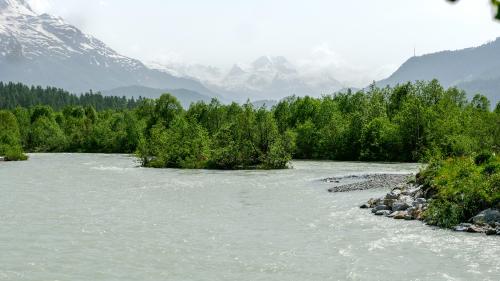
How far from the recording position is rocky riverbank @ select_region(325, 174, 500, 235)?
30.6 m

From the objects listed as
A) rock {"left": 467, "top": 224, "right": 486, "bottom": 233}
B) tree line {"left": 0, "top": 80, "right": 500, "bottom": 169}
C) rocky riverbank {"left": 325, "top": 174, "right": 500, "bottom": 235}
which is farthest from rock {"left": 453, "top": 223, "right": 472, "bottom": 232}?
tree line {"left": 0, "top": 80, "right": 500, "bottom": 169}

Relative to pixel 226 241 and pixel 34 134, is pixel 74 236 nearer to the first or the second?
pixel 226 241

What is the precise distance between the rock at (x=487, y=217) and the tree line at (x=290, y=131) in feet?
55.3

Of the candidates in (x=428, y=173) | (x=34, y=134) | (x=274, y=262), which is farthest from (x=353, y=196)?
(x=34, y=134)

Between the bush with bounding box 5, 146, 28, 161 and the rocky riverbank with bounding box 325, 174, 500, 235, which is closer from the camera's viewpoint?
the rocky riverbank with bounding box 325, 174, 500, 235

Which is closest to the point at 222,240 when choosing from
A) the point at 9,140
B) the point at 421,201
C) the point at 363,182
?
the point at 421,201

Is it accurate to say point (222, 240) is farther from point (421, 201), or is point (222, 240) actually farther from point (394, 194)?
point (394, 194)

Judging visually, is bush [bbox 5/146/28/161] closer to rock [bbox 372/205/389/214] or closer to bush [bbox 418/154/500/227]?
rock [bbox 372/205/389/214]

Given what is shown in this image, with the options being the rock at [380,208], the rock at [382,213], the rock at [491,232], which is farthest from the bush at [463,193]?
the rock at [380,208]

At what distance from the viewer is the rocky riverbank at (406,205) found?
3056 centimetres

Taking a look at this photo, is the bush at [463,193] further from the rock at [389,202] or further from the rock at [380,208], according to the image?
the rock at [380,208]

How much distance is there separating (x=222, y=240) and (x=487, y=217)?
52.2 ft

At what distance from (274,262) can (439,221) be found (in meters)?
13.2

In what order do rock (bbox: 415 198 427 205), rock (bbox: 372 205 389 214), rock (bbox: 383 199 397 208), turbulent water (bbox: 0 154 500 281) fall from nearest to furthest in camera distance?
1. turbulent water (bbox: 0 154 500 281)
2. rock (bbox: 372 205 389 214)
3. rock (bbox: 415 198 427 205)
4. rock (bbox: 383 199 397 208)
